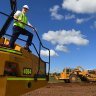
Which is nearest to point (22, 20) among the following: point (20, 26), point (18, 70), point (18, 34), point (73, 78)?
point (20, 26)

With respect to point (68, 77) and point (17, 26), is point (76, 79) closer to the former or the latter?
point (68, 77)

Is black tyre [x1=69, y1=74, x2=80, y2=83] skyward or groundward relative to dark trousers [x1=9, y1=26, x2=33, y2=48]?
skyward

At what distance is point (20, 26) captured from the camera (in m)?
7.78

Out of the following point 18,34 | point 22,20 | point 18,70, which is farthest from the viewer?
point 22,20

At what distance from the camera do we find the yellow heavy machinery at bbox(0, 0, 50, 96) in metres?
6.35

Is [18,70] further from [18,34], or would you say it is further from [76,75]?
[76,75]

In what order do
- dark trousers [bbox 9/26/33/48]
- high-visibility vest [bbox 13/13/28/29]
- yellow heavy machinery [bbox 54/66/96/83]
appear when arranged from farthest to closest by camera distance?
yellow heavy machinery [bbox 54/66/96/83] < high-visibility vest [bbox 13/13/28/29] < dark trousers [bbox 9/26/33/48]

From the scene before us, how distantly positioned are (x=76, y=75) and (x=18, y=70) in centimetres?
3265

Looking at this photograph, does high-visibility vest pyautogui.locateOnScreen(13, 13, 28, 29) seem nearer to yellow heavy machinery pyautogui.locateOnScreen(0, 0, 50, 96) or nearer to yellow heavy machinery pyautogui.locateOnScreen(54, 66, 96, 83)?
yellow heavy machinery pyautogui.locateOnScreen(0, 0, 50, 96)

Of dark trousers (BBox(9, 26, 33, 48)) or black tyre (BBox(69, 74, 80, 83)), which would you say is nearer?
dark trousers (BBox(9, 26, 33, 48))

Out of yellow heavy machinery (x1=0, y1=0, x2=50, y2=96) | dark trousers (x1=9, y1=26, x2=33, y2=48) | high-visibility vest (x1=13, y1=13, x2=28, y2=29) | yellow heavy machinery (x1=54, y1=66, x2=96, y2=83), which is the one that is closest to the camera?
yellow heavy machinery (x1=0, y1=0, x2=50, y2=96)

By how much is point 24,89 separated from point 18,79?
36 cm

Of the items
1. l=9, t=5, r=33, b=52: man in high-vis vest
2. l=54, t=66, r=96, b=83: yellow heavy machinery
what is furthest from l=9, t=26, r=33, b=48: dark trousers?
l=54, t=66, r=96, b=83: yellow heavy machinery

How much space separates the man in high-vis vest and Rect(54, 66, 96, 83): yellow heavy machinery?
30.4 metres
